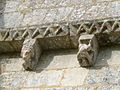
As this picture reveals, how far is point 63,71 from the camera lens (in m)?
4.33

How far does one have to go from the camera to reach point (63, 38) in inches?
176

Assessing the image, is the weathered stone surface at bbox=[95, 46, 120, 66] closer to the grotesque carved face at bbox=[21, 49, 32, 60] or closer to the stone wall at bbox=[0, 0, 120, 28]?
the stone wall at bbox=[0, 0, 120, 28]

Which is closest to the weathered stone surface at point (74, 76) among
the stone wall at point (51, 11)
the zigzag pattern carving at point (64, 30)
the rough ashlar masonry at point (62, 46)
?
the rough ashlar masonry at point (62, 46)

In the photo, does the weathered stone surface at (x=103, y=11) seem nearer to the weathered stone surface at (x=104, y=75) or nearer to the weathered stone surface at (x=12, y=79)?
the weathered stone surface at (x=104, y=75)

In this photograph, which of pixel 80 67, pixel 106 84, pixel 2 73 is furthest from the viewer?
pixel 2 73

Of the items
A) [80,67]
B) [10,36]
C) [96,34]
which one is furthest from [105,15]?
[10,36]

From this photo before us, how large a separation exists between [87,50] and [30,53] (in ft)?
2.13

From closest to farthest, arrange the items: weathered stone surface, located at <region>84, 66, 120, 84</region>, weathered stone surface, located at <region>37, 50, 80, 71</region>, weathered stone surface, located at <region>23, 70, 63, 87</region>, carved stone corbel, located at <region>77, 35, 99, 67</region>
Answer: weathered stone surface, located at <region>84, 66, 120, 84</region> < carved stone corbel, located at <region>77, 35, 99, 67</region> < weathered stone surface, located at <region>23, 70, 63, 87</region> < weathered stone surface, located at <region>37, 50, 80, 71</region>

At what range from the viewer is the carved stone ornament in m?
4.25

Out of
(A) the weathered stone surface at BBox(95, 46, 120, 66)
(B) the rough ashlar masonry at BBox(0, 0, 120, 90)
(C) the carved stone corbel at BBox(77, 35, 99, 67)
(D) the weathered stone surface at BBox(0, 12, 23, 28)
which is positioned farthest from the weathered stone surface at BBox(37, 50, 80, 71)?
(D) the weathered stone surface at BBox(0, 12, 23, 28)

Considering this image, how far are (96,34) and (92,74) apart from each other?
0.43 meters

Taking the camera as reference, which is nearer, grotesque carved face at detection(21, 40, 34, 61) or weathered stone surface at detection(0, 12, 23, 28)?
grotesque carved face at detection(21, 40, 34, 61)

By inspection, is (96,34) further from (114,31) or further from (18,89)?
(18,89)

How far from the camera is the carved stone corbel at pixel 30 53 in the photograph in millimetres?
4426
